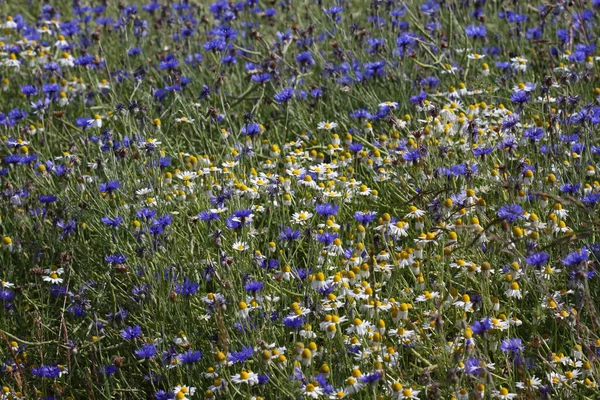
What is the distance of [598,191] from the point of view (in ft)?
11.6

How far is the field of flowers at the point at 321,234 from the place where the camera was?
2.96m

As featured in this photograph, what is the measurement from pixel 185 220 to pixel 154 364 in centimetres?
79

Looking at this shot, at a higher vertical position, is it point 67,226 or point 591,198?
point 591,198

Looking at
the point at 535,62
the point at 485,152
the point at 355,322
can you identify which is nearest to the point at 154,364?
the point at 355,322

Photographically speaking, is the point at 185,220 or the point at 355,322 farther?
the point at 185,220

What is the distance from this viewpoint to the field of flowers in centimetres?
296

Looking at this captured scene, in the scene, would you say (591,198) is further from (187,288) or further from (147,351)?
(147,351)

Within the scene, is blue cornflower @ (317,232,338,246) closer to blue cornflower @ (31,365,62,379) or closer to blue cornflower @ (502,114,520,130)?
blue cornflower @ (502,114,520,130)

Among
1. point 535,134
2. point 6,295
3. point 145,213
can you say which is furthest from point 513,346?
point 6,295

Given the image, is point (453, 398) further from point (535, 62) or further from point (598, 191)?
point (535, 62)

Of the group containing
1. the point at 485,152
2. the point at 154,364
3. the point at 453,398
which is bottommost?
the point at 154,364

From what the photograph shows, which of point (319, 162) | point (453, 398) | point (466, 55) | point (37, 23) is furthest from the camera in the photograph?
point (37, 23)

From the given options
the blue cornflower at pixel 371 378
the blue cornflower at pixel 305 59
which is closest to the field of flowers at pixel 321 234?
the blue cornflower at pixel 371 378

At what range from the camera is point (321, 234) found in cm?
337
